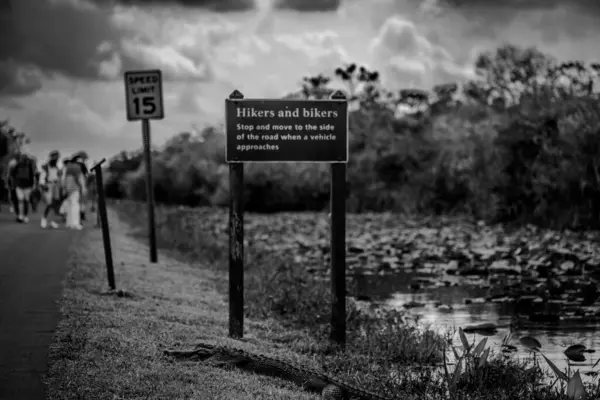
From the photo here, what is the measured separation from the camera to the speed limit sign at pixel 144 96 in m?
16.3

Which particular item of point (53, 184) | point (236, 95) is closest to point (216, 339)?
point (236, 95)

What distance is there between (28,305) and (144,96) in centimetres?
636

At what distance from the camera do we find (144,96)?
54.0 ft

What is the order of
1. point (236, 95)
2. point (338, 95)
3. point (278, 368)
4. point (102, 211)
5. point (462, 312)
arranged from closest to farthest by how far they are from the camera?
point (278, 368), point (236, 95), point (338, 95), point (102, 211), point (462, 312)

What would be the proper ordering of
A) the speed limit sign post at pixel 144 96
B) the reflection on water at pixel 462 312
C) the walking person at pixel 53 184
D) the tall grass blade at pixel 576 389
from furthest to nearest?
the walking person at pixel 53 184 → the speed limit sign post at pixel 144 96 → the reflection on water at pixel 462 312 → the tall grass blade at pixel 576 389

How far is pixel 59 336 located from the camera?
348 inches

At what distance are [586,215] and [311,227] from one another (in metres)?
10.0

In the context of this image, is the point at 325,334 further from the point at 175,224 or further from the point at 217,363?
the point at 175,224

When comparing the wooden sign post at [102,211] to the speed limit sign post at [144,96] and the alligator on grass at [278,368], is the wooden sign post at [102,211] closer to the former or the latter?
the alligator on grass at [278,368]

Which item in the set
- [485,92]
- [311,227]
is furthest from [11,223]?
[485,92]

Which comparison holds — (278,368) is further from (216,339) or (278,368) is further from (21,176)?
(21,176)

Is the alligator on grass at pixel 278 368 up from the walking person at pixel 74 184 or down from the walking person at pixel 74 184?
down

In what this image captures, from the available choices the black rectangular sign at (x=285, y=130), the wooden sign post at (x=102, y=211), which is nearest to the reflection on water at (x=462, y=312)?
the black rectangular sign at (x=285, y=130)

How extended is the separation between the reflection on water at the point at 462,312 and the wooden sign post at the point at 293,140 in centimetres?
200
